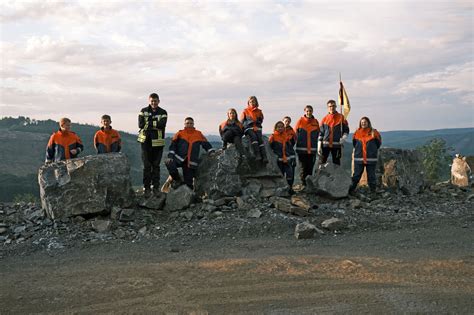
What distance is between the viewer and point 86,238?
9.76m

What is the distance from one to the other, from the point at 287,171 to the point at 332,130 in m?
1.74

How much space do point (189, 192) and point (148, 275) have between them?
4225 millimetres

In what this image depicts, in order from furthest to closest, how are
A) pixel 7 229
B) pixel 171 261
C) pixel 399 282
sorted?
pixel 7 229 → pixel 171 261 → pixel 399 282

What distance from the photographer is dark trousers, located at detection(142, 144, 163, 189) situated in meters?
11.8

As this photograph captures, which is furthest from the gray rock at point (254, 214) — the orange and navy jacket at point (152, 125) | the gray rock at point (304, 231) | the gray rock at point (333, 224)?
the orange and navy jacket at point (152, 125)

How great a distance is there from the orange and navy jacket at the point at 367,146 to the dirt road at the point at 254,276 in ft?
11.6

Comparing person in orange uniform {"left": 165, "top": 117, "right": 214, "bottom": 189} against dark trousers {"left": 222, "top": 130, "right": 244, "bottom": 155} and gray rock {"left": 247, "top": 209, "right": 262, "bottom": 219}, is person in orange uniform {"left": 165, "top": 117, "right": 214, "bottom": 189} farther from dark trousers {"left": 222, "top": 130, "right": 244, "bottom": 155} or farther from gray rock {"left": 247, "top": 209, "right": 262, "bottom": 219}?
gray rock {"left": 247, "top": 209, "right": 262, "bottom": 219}

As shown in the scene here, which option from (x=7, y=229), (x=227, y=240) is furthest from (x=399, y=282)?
(x=7, y=229)

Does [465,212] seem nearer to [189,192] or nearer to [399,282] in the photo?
[399,282]

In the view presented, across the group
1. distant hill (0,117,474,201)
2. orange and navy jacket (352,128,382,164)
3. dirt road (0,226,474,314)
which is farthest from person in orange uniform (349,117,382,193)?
distant hill (0,117,474,201)

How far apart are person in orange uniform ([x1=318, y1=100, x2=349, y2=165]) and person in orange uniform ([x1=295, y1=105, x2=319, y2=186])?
185 millimetres

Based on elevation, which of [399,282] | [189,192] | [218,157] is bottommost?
[399,282]

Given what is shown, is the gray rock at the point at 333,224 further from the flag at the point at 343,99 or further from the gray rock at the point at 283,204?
the flag at the point at 343,99

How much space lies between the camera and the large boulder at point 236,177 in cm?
1198
